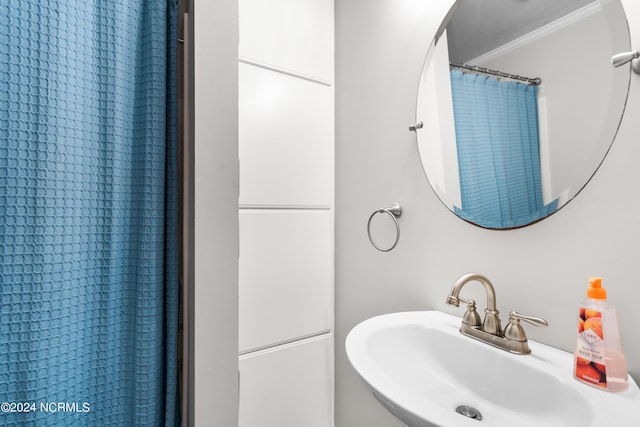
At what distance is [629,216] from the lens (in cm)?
64

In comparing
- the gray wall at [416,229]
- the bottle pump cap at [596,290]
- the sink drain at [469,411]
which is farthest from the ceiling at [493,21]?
the sink drain at [469,411]

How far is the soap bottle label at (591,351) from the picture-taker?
23.0 inches

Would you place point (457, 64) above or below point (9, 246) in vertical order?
above

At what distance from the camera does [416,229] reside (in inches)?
42.9

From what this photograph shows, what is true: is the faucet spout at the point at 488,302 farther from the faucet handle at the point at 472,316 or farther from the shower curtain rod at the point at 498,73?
the shower curtain rod at the point at 498,73

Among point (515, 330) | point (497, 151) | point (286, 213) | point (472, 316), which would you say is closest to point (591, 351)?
point (515, 330)

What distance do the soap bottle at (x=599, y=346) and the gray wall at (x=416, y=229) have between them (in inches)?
3.4

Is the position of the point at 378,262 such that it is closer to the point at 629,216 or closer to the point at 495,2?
the point at 629,216

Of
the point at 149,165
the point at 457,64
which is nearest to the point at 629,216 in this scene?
the point at 457,64

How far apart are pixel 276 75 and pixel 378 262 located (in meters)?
0.86

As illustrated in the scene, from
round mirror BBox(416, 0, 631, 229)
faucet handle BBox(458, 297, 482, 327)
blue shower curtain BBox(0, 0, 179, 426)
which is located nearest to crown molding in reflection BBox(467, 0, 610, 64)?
round mirror BBox(416, 0, 631, 229)

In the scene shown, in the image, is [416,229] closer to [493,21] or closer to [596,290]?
[596,290]

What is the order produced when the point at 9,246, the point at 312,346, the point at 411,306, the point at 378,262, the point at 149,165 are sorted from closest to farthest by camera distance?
the point at 9,246 → the point at 149,165 → the point at 411,306 → the point at 378,262 → the point at 312,346

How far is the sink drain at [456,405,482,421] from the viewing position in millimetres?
724
